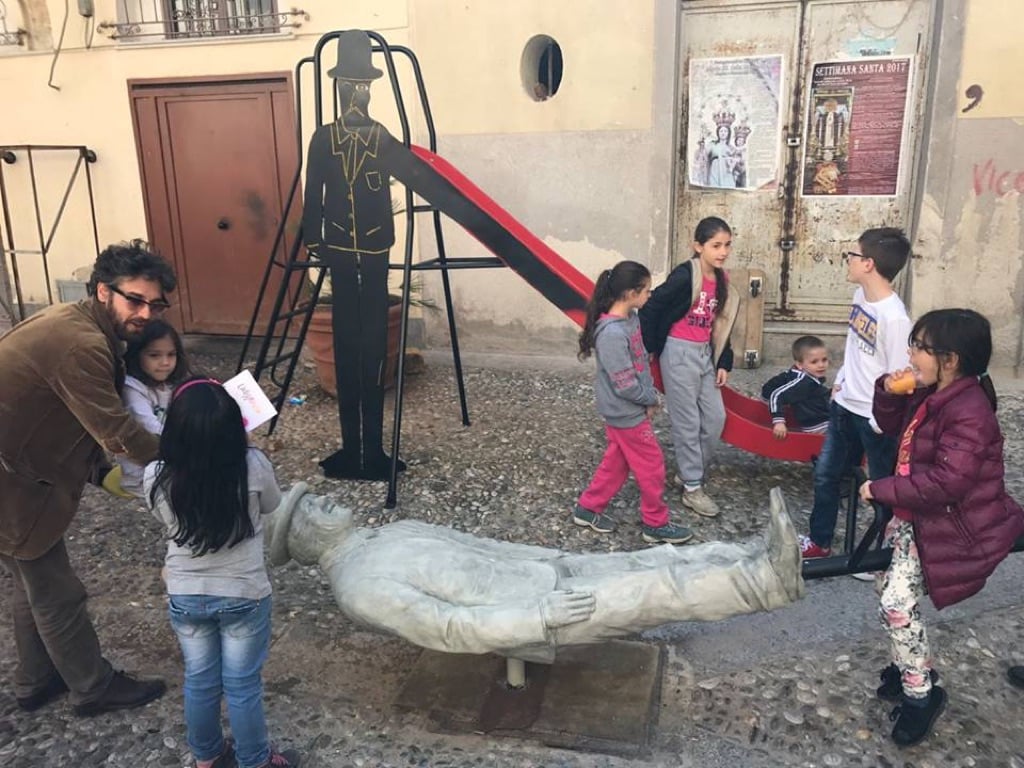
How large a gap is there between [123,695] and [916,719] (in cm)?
264

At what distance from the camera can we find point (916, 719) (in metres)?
2.58

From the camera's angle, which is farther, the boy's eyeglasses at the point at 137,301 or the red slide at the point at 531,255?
the red slide at the point at 531,255

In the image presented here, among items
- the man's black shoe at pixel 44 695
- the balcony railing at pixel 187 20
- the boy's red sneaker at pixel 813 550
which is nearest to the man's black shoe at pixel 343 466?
the man's black shoe at pixel 44 695

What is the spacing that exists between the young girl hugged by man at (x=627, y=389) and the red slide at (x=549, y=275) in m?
0.51

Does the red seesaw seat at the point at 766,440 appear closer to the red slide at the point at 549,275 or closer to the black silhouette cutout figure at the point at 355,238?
the red slide at the point at 549,275

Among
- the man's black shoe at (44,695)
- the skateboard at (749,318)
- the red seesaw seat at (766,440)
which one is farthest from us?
the skateboard at (749,318)

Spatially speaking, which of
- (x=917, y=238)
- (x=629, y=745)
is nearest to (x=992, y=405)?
(x=629, y=745)

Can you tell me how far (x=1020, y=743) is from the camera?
2.61 metres

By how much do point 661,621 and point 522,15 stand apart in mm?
5563

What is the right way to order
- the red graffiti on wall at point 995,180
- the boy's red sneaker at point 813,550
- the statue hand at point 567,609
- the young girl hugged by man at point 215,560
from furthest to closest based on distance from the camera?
the red graffiti on wall at point 995,180 < the boy's red sneaker at point 813,550 < the statue hand at point 567,609 < the young girl hugged by man at point 215,560

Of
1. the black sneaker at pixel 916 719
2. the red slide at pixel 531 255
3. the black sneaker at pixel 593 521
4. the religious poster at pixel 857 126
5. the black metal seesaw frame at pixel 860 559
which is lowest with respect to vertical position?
the black sneaker at pixel 593 521

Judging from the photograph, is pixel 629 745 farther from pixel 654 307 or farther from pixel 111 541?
pixel 111 541

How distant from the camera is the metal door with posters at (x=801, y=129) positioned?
6328 mm

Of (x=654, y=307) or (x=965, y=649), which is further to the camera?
(x=654, y=307)
